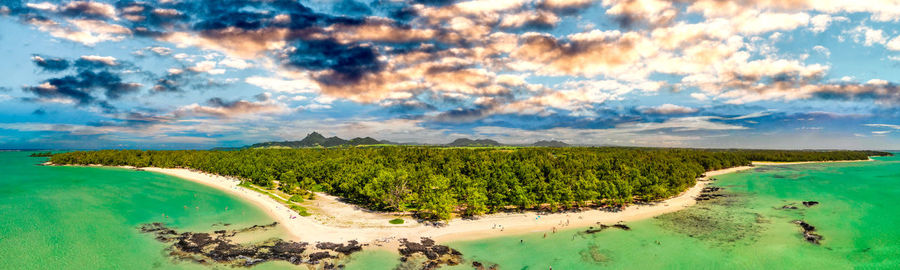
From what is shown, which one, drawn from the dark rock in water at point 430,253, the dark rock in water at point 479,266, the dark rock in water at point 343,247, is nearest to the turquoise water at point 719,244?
the dark rock in water at point 479,266

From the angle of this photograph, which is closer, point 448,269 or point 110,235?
point 448,269

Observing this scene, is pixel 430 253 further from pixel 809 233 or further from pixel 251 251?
pixel 809 233

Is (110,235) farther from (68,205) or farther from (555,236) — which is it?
(555,236)

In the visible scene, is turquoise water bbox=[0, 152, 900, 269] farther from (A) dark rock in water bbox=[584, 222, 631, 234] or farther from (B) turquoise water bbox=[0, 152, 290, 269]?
(A) dark rock in water bbox=[584, 222, 631, 234]

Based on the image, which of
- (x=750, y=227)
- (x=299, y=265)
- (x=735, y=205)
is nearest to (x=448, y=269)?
(x=299, y=265)

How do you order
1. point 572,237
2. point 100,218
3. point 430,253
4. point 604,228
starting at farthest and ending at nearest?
point 100,218
point 604,228
point 572,237
point 430,253

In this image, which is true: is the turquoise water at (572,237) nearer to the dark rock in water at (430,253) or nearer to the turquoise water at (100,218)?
the turquoise water at (100,218)

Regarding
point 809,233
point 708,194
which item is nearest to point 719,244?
point 809,233
